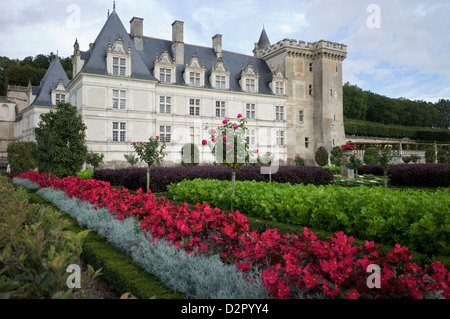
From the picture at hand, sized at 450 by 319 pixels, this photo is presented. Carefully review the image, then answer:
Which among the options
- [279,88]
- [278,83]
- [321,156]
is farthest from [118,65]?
[321,156]

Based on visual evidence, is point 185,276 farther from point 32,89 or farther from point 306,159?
point 32,89

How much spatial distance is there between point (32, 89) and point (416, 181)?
4489 cm

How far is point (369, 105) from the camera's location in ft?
236

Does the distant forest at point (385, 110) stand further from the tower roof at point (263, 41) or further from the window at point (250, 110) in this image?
the window at point (250, 110)

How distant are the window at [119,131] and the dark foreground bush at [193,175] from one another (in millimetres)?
9035

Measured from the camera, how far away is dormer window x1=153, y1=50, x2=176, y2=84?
29.8 meters

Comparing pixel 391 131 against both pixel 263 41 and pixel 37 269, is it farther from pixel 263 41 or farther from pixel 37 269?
pixel 37 269

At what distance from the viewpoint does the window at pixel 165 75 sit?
3014 cm

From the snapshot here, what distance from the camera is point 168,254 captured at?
162 inches

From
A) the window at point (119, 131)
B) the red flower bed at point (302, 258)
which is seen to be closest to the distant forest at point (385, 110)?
the window at point (119, 131)

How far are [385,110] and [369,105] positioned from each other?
3465 mm

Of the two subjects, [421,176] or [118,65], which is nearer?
[421,176]
